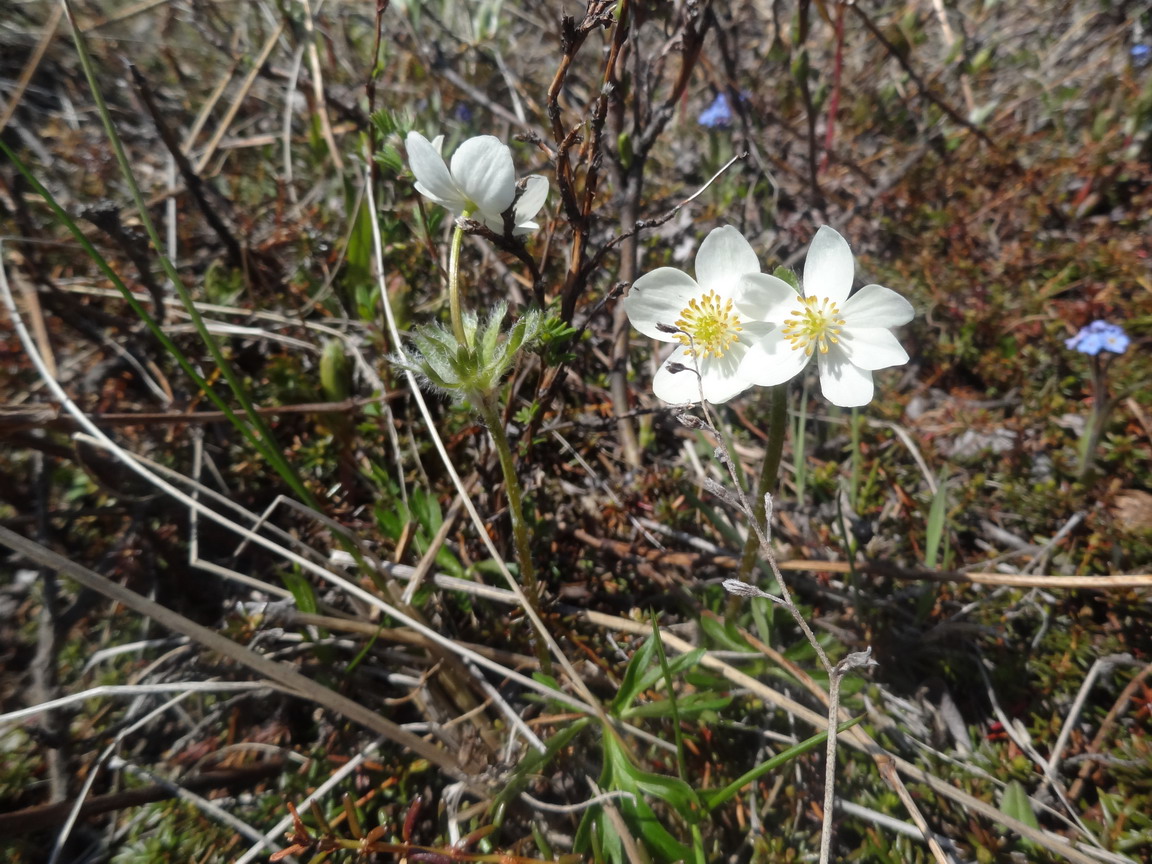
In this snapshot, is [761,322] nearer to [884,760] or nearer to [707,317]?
[707,317]

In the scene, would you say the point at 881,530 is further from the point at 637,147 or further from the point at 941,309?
the point at 637,147

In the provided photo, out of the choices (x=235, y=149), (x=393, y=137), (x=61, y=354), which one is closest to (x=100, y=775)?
(x=61, y=354)

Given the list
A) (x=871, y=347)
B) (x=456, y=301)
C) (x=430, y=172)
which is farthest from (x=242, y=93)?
(x=871, y=347)

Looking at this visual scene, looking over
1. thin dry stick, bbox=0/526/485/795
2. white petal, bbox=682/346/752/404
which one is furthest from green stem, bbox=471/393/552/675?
white petal, bbox=682/346/752/404

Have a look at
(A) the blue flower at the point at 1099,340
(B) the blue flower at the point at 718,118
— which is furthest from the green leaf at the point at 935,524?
(B) the blue flower at the point at 718,118

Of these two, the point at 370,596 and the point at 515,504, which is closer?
the point at 515,504

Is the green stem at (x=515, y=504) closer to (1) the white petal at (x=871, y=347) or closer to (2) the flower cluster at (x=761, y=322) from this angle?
(2) the flower cluster at (x=761, y=322)

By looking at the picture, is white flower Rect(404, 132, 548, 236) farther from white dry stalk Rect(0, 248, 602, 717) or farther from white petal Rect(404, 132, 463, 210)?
white dry stalk Rect(0, 248, 602, 717)
